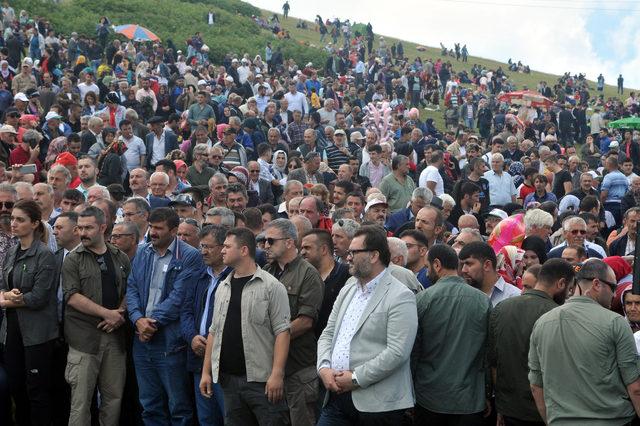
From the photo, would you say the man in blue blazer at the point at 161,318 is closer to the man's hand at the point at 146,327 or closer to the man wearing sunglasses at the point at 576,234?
the man's hand at the point at 146,327

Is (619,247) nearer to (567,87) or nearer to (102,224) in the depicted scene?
(102,224)

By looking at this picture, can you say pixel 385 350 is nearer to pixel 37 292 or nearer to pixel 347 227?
pixel 347 227

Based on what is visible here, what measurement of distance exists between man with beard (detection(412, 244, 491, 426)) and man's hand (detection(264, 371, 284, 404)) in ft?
3.35

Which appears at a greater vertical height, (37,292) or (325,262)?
(325,262)

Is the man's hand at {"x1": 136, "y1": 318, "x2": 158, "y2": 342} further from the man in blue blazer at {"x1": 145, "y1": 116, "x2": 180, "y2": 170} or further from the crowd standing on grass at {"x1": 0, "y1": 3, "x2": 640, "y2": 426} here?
the man in blue blazer at {"x1": 145, "y1": 116, "x2": 180, "y2": 170}

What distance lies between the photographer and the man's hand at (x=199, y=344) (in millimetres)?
7684

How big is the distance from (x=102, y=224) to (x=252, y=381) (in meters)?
2.23

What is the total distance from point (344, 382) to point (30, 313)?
334cm

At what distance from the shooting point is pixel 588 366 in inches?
229

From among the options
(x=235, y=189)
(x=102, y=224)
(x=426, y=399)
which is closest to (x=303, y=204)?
(x=235, y=189)

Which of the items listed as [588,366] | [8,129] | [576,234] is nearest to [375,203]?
[576,234]

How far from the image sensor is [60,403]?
859 cm

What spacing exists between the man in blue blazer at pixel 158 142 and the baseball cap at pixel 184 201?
491 cm

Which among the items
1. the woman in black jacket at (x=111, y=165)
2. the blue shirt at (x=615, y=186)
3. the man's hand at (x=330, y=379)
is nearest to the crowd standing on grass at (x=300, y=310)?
the man's hand at (x=330, y=379)
